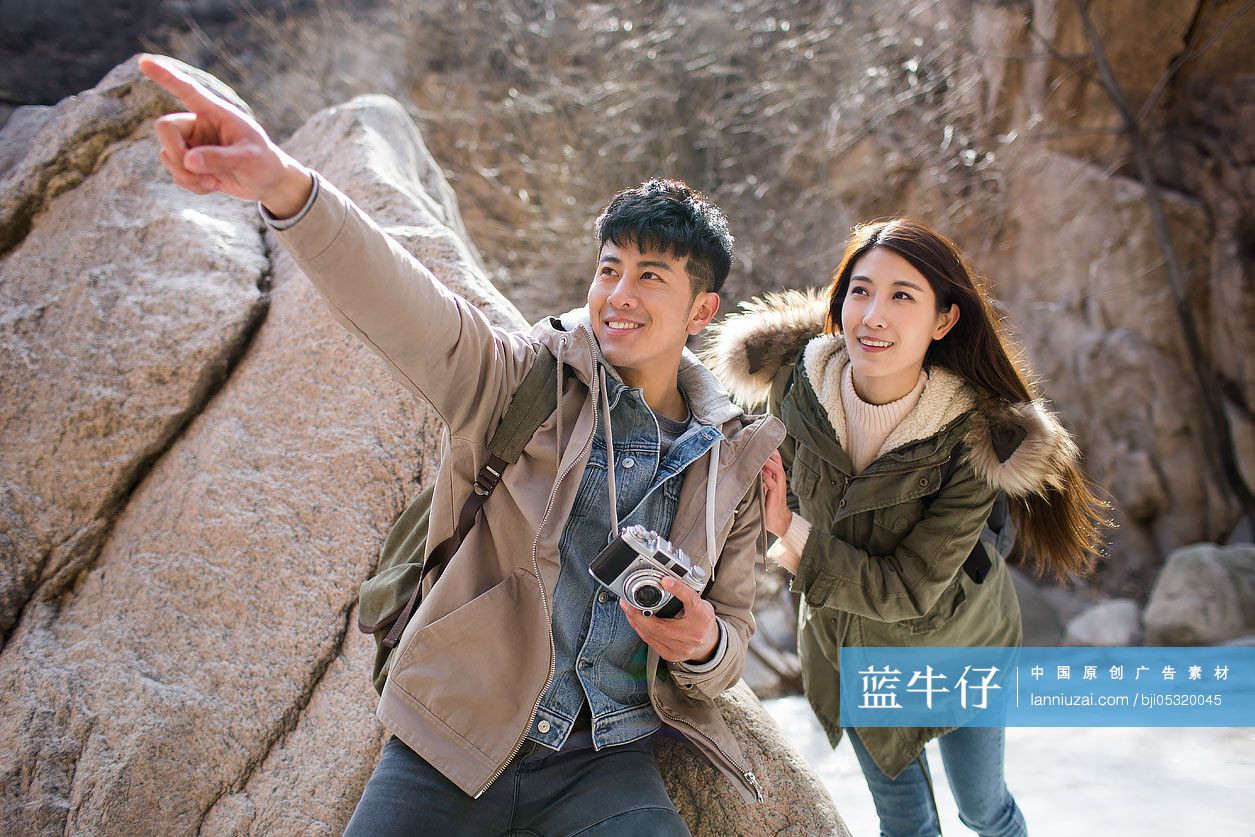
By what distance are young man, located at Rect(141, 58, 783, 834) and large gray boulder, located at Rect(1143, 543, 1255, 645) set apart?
4.71 m

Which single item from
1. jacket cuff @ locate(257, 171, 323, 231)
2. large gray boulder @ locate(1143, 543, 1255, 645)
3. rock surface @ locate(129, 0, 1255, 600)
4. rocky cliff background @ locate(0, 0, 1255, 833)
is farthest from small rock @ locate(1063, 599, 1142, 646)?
jacket cuff @ locate(257, 171, 323, 231)

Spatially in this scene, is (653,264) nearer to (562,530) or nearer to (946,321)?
(562,530)

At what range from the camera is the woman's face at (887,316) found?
243 cm

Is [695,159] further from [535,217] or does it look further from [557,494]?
[557,494]

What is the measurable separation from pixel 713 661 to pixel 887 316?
105cm

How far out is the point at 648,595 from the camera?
1758mm

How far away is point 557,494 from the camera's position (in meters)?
1.85

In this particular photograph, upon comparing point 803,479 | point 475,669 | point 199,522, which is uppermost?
point 475,669

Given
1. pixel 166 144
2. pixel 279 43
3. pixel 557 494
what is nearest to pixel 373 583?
pixel 557 494

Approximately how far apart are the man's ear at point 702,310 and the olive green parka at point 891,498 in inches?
19.9

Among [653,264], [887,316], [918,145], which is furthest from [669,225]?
[918,145]

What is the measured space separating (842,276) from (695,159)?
6.54 metres

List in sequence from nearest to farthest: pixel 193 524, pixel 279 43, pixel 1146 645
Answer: pixel 193 524 < pixel 1146 645 < pixel 279 43

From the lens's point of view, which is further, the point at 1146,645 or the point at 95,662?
the point at 1146,645
